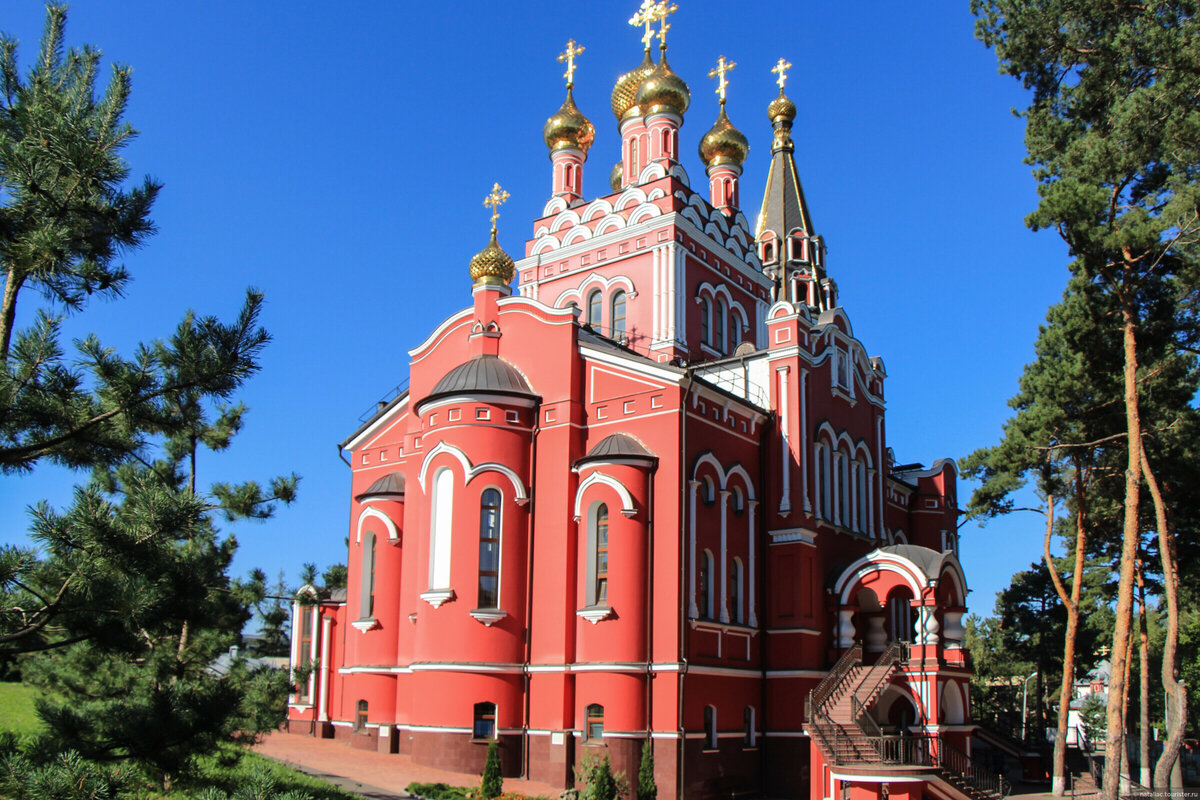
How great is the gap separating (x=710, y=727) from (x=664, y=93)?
15412 millimetres

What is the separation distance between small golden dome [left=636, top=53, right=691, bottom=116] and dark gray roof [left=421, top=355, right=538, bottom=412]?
9.38 m

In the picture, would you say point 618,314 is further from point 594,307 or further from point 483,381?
point 483,381

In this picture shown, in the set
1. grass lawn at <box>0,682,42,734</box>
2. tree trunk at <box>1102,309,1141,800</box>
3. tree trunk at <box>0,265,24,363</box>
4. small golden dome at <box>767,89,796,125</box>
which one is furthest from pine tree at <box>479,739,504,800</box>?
small golden dome at <box>767,89,796,125</box>

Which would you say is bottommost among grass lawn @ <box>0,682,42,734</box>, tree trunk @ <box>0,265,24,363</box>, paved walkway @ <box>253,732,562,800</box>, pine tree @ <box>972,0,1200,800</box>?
paved walkway @ <box>253,732,562,800</box>

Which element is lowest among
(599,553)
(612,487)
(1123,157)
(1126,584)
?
(1126,584)

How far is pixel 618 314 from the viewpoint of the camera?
24.6 meters

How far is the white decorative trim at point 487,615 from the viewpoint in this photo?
17859 millimetres

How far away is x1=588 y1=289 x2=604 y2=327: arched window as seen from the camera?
24.9 metres

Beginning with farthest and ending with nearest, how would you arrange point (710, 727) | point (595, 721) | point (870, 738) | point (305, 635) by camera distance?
point (305, 635)
point (710, 727)
point (595, 721)
point (870, 738)

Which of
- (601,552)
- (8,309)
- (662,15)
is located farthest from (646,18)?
(8,309)

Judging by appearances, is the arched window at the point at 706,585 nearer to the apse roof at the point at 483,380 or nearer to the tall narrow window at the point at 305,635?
the apse roof at the point at 483,380

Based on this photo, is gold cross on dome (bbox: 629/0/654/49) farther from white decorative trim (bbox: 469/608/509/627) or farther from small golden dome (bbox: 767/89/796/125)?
white decorative trim (bbox: 469/608/509/627)

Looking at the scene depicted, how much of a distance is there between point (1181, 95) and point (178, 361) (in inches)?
530

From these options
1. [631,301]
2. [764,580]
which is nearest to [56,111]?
[764,580]
